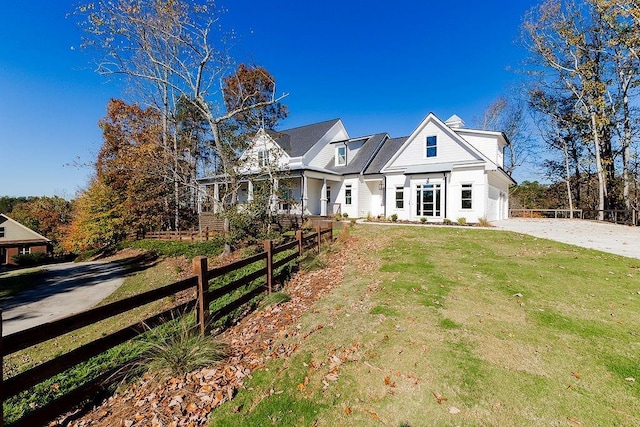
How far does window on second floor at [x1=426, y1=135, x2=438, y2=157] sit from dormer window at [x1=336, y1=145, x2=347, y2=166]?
25.0ft

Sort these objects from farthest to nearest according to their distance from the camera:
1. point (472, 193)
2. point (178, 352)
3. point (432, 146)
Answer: point (432, 146)
point (472, 193)
point (178, 352)

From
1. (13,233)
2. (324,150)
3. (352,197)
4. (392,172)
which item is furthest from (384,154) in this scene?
(13,233)

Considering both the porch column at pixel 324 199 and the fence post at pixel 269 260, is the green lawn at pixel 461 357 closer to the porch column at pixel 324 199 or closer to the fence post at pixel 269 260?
the fence post at pixel 269 260

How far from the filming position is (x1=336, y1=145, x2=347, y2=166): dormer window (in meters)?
25.9

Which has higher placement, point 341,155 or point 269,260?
point 341,155

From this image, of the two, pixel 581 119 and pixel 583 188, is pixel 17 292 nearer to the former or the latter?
pixel 581 119

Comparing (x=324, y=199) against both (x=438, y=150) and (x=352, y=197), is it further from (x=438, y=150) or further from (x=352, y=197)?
(x=438, y=150)

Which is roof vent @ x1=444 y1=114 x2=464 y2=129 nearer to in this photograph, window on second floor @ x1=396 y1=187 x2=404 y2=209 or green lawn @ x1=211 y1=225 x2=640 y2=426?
window on second floor @ x1=396 y1=187 x2=404 y2=209

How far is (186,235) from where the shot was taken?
21.8 metres

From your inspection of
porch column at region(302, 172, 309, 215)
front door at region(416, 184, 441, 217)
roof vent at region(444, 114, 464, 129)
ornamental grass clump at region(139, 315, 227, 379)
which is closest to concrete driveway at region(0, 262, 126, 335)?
ornamental grass clump at region(139, 315, 227, 379)

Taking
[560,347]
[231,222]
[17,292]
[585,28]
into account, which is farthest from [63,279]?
[585,28]

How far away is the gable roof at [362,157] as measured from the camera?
950 inches

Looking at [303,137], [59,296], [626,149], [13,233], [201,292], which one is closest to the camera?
[201,292]

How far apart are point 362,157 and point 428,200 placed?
7.69 metres
